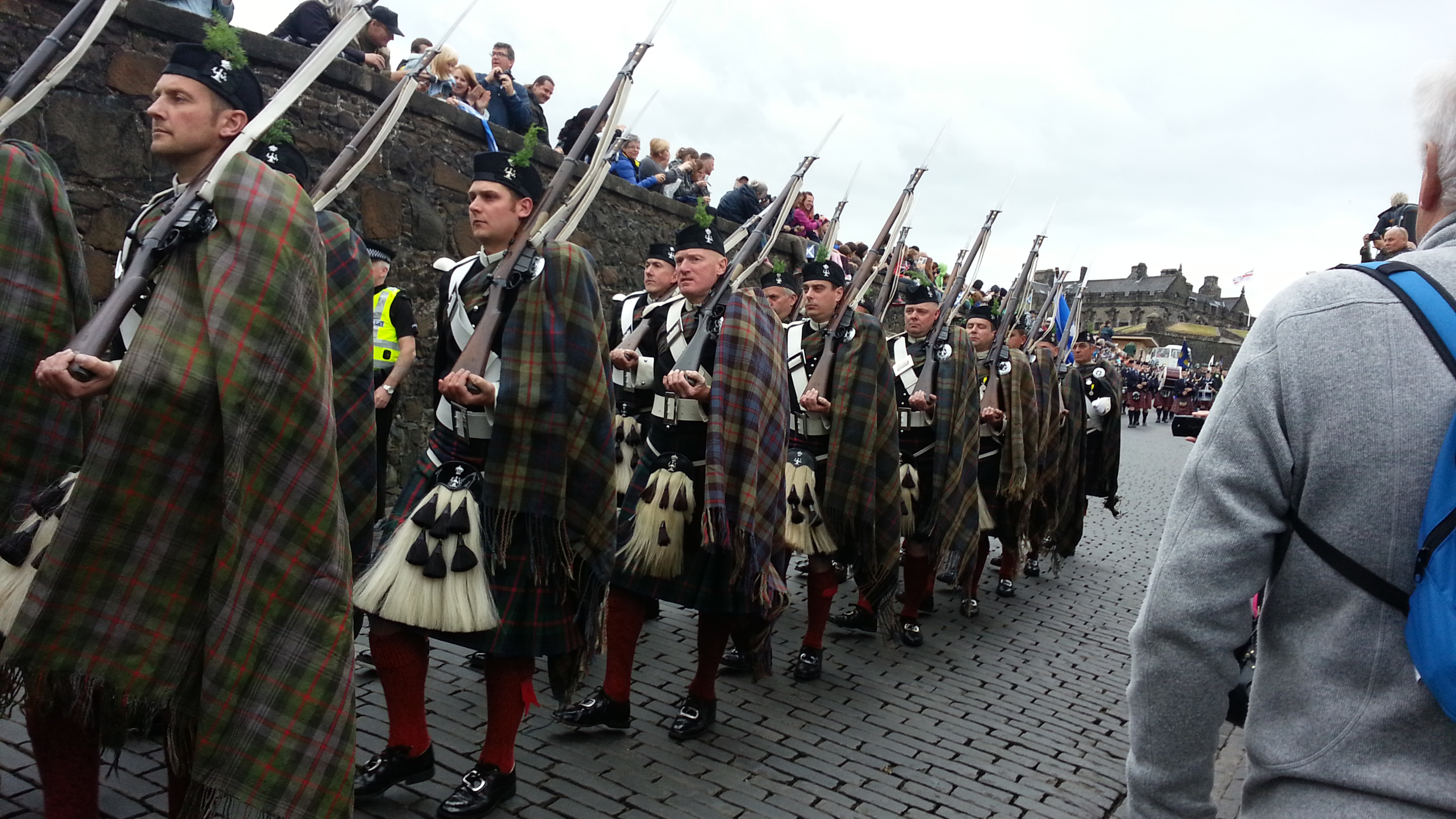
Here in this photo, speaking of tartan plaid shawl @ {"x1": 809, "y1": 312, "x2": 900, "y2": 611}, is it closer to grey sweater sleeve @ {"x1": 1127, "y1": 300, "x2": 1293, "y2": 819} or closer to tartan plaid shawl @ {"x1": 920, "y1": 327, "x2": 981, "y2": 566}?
tartan plaid shawl @ {"x1": 920, "y1": 327, "x2": 981, "y2": 566}

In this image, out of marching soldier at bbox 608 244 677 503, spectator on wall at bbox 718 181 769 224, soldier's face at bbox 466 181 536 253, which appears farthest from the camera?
spectator on wall at bbox 718 181 769 224

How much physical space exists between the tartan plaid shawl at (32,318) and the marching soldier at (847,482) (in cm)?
326

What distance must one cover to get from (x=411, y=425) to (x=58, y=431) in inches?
189

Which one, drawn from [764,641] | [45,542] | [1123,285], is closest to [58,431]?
[45,542]

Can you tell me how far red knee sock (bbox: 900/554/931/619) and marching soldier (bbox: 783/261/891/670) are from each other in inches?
32.6

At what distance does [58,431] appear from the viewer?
306 centimetres

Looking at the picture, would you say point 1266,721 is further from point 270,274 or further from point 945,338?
point 945,338

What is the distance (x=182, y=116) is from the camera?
9.07 ft

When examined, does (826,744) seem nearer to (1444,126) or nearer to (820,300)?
(820,300)

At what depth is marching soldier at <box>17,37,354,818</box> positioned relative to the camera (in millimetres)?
2383

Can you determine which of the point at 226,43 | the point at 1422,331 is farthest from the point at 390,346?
the point at 1422,331

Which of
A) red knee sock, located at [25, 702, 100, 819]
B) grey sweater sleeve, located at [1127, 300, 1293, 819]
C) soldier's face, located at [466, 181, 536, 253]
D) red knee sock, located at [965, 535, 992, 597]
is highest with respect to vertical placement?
soldier's face, located at [466, 181, 536, 253]

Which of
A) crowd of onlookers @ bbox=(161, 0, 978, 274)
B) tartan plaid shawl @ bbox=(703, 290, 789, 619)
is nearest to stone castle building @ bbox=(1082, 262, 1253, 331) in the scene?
crowd of onlookers @ bbox=(161, 0, 978, 274)

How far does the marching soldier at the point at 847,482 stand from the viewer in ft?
17.9
